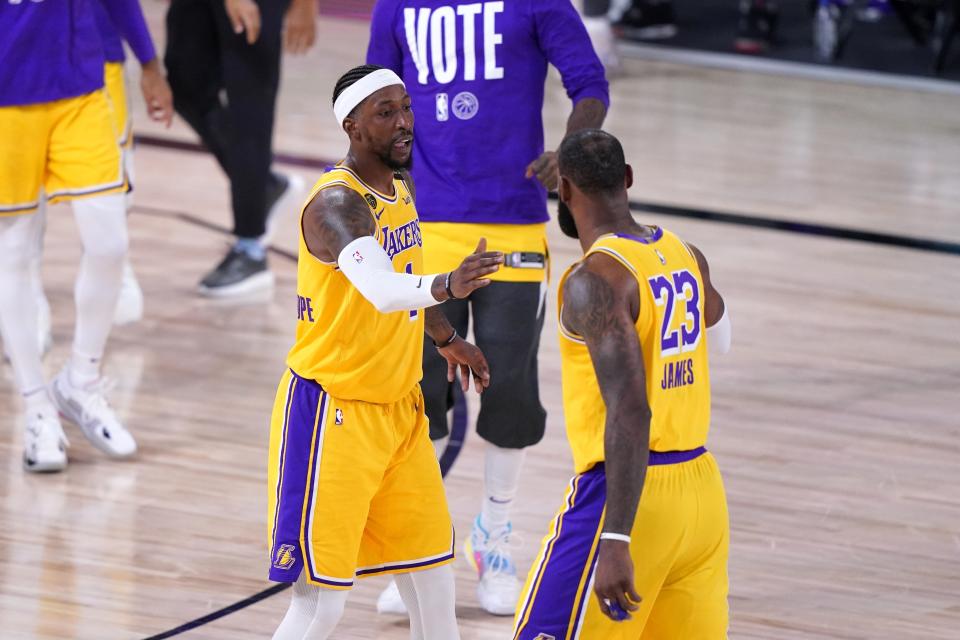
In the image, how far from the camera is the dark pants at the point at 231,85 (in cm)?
682

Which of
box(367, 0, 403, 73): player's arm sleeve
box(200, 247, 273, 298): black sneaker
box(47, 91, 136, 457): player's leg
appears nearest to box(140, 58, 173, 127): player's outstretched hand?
box(47, 91, 136, 457): player's leg

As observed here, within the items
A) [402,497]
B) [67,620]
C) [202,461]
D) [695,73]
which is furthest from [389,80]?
[695,73]

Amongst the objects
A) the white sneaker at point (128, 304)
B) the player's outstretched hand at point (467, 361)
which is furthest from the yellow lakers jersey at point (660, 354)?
the white sneaker at point (128, 304)

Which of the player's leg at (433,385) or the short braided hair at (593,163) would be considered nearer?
the short braided hair at (593,163)

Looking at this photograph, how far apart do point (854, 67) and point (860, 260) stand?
5301 millimetres

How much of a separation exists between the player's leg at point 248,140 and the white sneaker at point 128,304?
1.49 ft

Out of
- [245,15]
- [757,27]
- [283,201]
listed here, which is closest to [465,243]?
[245,15]

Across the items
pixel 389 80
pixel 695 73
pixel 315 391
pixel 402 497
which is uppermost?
pixel 389 80

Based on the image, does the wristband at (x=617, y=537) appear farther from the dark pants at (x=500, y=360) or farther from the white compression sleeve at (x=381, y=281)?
the dark pants at (x=500, y=360)

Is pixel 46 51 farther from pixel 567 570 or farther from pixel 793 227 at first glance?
pixel 793 227

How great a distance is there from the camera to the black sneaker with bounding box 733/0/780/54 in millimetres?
13328

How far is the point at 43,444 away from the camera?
16.9 ft

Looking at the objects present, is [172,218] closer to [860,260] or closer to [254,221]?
[254,221]

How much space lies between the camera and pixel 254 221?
7176 mm
